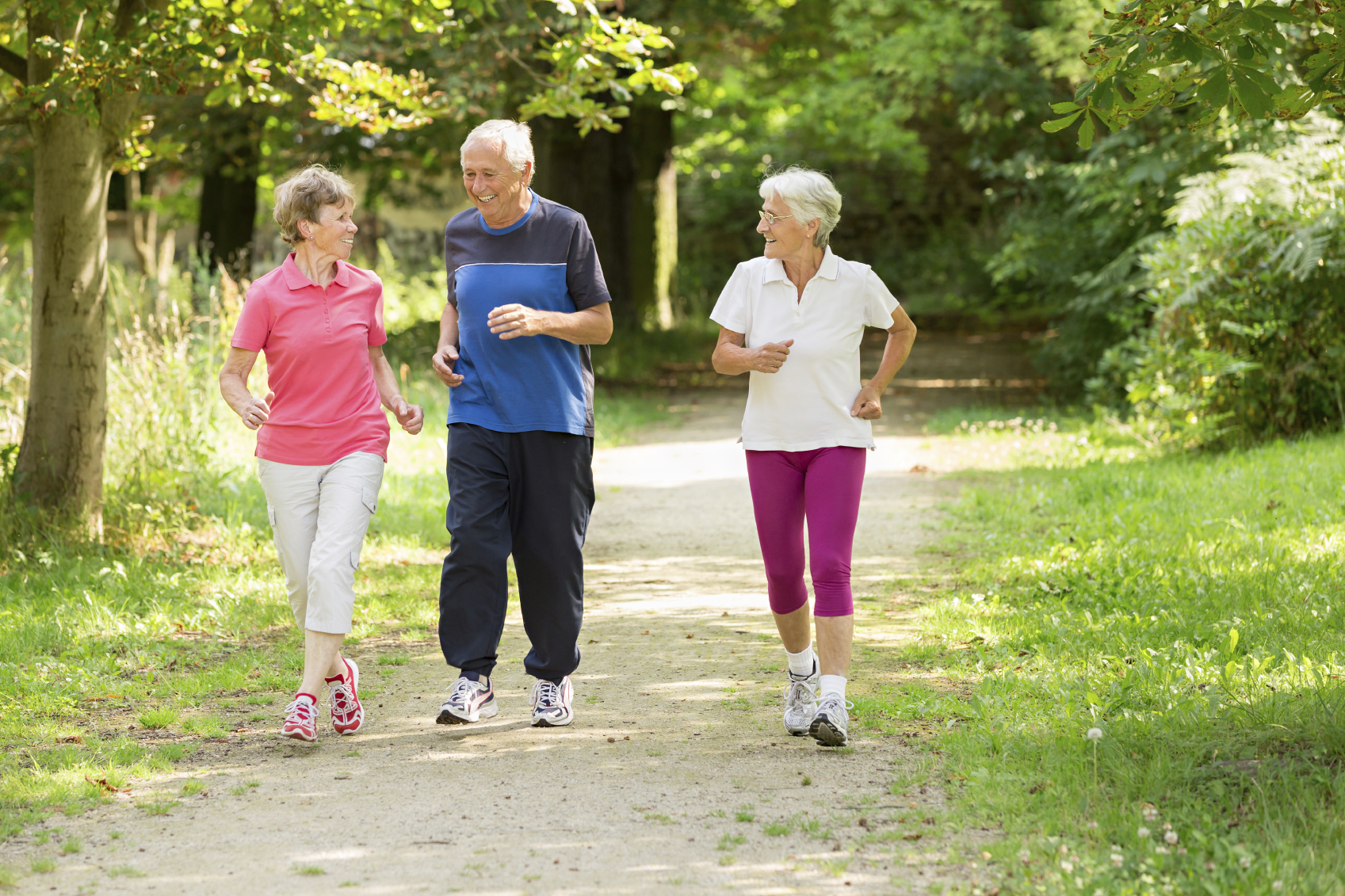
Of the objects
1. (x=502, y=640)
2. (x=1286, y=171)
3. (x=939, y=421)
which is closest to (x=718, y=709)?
(x=502, y=640)

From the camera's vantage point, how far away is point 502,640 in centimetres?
612

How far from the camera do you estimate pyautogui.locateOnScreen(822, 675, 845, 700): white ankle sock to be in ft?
Answer: 14.6

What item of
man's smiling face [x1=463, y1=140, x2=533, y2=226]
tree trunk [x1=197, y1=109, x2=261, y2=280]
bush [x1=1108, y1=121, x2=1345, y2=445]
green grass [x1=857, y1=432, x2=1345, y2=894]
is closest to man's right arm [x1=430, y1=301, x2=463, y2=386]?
man's smiling face [x1=463, y1=140, x2=533, y2=226]

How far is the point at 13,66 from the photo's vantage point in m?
7.23

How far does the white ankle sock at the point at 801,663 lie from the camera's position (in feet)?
15.5

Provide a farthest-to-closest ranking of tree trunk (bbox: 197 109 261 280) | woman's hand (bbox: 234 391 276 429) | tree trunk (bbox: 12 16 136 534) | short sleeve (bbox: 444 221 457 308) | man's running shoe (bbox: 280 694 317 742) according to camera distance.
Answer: tree trunk (bbox: 197 109 261 280)
tree trunk (bbox: 12 16 136 534)
short sleeve (bbox: 444 221 457 308)
man's running shoe (bbox: 280 694 317 742)
woman's hand (bbox: 234 391 276 429)

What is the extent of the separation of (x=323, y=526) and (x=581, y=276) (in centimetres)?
126

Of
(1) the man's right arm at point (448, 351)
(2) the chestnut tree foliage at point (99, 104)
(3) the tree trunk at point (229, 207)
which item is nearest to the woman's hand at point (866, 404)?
(1) the man's right arm at point (448, 351)

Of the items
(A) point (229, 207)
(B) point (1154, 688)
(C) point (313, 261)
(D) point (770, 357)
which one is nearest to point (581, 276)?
(D) point (770, 357)

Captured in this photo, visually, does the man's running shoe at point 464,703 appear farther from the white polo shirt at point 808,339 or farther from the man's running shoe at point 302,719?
the white polo shirt at point 808,339

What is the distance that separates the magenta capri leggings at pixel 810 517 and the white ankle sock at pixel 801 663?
0.58 ft

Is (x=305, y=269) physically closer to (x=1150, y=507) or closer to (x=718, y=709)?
(x=718, y=709)

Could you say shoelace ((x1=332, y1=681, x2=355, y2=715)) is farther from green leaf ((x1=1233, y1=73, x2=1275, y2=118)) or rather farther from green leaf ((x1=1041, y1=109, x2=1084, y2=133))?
green leaf ((x1=1233, y1=73, x2=1275, y2=118))

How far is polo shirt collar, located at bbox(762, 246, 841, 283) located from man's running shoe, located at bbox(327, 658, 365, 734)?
2.05m
